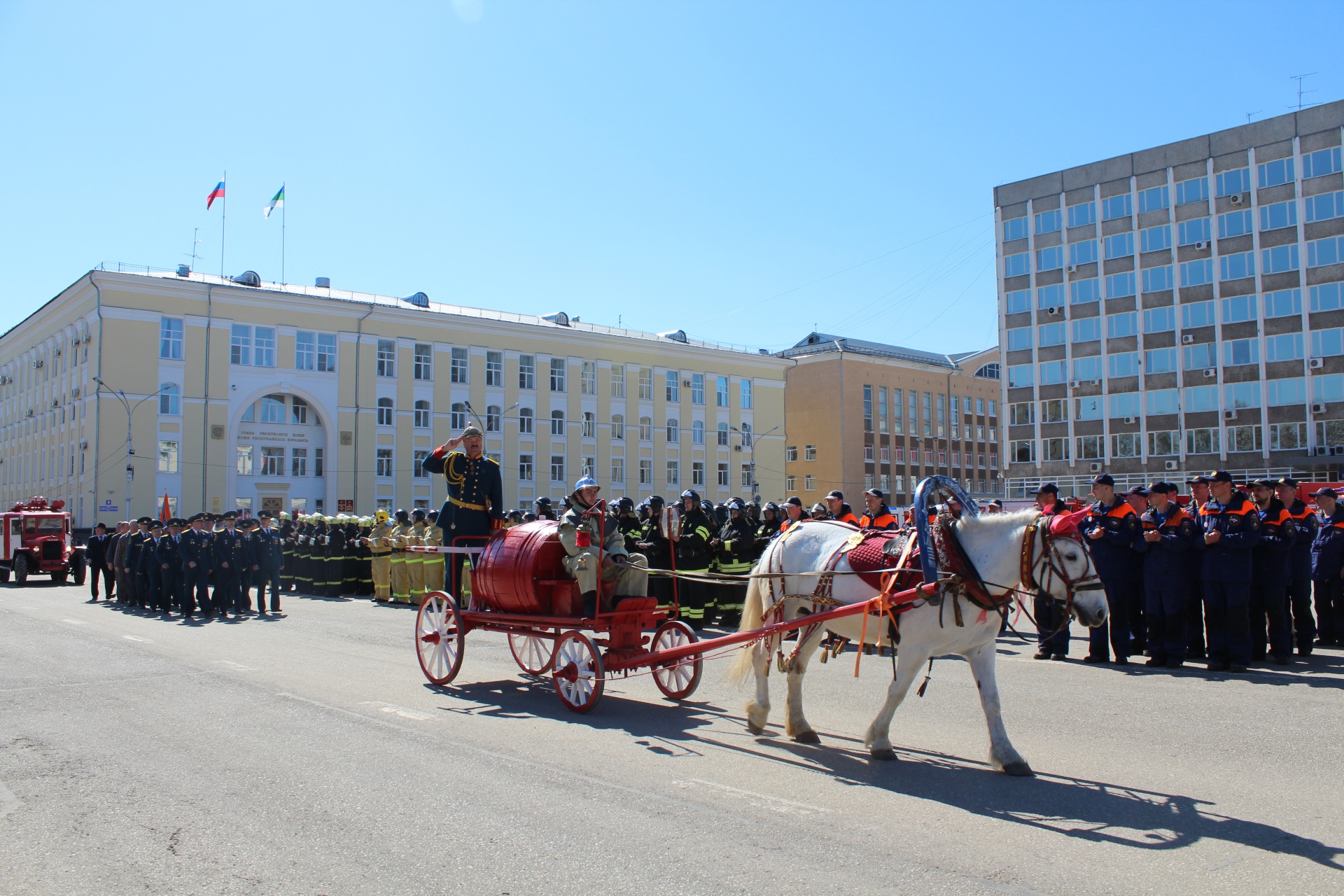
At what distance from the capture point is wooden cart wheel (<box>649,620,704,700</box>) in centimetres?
929

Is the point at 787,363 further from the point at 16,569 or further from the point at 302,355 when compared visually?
the point at 16,569

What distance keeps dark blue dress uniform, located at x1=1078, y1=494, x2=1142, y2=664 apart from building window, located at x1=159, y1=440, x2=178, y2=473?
48.3 metres

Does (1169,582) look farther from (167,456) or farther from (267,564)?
(167,456)

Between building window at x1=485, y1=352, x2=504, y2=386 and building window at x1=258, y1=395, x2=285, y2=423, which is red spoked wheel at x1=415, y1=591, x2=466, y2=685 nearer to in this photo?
building window at x1=258, y1=395, x2=285, y2=423

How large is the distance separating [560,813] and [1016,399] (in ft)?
193

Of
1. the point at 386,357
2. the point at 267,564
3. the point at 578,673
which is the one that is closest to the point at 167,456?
the point at 386,357

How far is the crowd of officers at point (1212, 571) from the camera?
1077 centimetres

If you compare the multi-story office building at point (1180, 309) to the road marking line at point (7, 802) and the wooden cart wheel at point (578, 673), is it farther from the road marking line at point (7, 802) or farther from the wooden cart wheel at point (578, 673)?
the road marking line at point (7, 802)

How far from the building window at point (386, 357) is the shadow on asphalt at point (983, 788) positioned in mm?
50280

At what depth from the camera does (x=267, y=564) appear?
69.6ft

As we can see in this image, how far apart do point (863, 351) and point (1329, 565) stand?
73.6 m

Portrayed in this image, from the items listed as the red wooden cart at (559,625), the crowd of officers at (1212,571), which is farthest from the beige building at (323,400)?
the crowd of officers at (1212,571)

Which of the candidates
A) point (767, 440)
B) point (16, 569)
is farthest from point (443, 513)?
point (767, 440)

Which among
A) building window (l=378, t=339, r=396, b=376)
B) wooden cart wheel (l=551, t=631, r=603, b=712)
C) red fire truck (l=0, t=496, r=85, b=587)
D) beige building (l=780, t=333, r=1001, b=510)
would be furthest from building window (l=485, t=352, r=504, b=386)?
wooden cart wheel (l=551, t=631, r=603, b=712)
